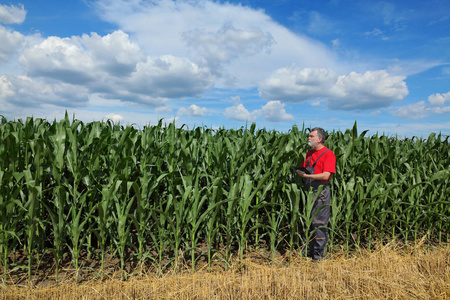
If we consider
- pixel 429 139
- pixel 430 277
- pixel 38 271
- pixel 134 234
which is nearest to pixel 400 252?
pixel 430 277

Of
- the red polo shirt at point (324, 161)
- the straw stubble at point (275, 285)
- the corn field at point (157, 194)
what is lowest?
the straw stubble at point (275, 285)

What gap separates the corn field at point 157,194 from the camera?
12.3 ft

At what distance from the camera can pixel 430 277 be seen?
13.3ft

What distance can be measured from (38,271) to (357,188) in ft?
14.6

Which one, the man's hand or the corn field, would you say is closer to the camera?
the corn field

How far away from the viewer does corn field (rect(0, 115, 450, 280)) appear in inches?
148

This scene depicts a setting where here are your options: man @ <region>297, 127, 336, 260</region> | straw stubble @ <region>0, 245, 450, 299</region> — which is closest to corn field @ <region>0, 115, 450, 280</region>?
man @ <region>297, 127, 336, 260</region>

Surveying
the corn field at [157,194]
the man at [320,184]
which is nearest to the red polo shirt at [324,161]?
the man at [320,184]

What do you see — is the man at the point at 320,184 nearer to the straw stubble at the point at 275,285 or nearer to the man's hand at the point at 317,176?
the man's hand at the point at 317,176

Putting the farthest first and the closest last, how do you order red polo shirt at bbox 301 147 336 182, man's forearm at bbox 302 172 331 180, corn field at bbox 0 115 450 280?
red polo shirt at bbox 301 147 336 182 → man's forearm at bbox 302 172 331 180 → corn field at bbox 0 115 450 280

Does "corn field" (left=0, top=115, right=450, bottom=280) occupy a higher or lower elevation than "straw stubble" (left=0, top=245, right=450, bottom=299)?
higher

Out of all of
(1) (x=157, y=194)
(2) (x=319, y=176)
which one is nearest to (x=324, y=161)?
(2) (x=319, y=176)

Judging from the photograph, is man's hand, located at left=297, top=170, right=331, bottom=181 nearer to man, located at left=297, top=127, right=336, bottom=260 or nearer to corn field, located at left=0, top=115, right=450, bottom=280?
man, located at left=297, top=127, right=336, bottom=260

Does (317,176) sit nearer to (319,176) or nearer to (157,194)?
(319,176)
